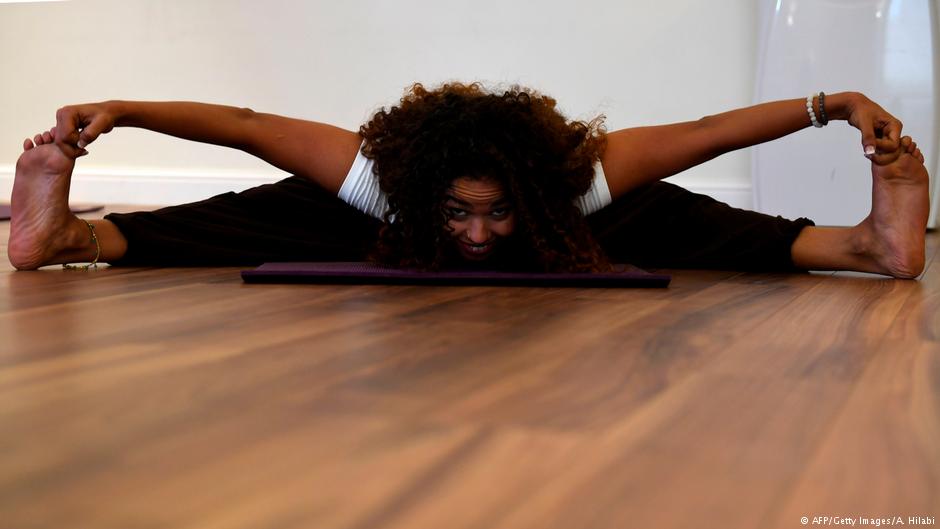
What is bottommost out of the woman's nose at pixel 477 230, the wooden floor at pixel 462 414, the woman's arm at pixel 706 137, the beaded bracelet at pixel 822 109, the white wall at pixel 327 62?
the wooden floor at pixel 462 414

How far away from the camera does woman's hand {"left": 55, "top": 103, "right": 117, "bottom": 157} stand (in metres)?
1.78

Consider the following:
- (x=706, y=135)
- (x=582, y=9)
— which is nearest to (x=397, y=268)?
(x=706, y=135)

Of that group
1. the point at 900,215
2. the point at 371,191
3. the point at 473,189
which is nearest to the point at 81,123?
the point at 371,191

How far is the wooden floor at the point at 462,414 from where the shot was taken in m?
0.66

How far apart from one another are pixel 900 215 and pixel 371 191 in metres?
0.98

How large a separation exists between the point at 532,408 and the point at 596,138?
116 cm

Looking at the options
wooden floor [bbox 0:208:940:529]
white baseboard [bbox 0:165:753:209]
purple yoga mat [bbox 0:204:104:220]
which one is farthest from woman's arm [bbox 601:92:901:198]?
purple yoga mat [bbox 0:204:104:220]

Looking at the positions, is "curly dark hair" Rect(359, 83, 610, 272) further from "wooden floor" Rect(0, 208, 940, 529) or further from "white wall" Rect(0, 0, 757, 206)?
"white wall" Rect(0, 0, 757, 206)

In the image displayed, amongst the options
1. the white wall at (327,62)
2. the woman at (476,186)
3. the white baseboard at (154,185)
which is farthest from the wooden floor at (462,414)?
the white baseboard at (154,185)

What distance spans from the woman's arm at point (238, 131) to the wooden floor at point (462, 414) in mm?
408

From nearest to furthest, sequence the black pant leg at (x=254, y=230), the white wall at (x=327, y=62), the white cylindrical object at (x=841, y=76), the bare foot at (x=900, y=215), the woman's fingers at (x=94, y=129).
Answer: the woman's fingers at (x=94, y=129) < the bare foot at (x=900, y=215) < the black pant leg at (x=254, y=230) < the white cylindrical object at (x=841, y=76) < the white wall at (x=327, y=62)

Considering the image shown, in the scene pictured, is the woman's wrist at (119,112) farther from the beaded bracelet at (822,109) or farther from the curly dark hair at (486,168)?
the beaded bracelet at (822,109)

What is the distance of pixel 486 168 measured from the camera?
71.6 inches

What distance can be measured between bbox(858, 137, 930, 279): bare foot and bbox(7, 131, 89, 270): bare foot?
4.79 ft
